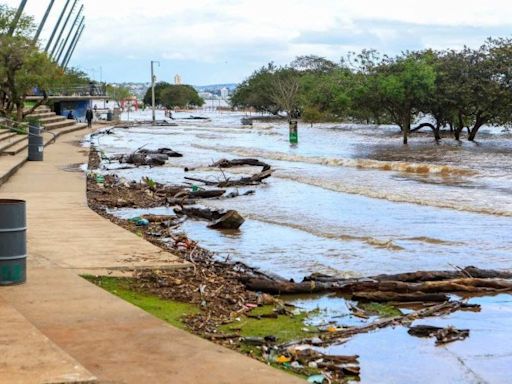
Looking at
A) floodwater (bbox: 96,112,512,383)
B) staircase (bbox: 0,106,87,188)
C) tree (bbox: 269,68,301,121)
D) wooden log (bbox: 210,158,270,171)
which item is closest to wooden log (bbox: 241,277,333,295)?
floodwater (bbox: 96,112,512,383)

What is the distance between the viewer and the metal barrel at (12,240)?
780 centimetres

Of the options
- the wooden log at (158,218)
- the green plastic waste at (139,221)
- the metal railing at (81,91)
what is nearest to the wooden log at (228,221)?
the wooden log at (158,218)

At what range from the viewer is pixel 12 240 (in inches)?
311

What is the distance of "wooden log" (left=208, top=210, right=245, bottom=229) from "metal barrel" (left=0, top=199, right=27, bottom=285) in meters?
6.98

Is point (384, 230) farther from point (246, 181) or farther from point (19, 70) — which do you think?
point (19, 70)

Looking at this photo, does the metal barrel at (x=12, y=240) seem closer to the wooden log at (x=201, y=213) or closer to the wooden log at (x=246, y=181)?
the wooden log at (x=201, y=213)

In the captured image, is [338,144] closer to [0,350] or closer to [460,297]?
[460,297]

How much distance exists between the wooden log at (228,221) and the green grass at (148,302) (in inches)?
230

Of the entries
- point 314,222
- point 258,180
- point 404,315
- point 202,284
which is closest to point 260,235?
point 314,222

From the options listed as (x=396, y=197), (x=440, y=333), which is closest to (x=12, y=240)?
(x=440, y=333)

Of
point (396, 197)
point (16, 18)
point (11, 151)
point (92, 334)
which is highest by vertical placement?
point (16, 18)

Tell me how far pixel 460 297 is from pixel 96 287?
13.8 ft

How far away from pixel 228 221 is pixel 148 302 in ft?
22.1

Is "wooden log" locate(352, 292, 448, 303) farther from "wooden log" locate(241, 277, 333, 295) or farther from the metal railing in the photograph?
the metal railing
